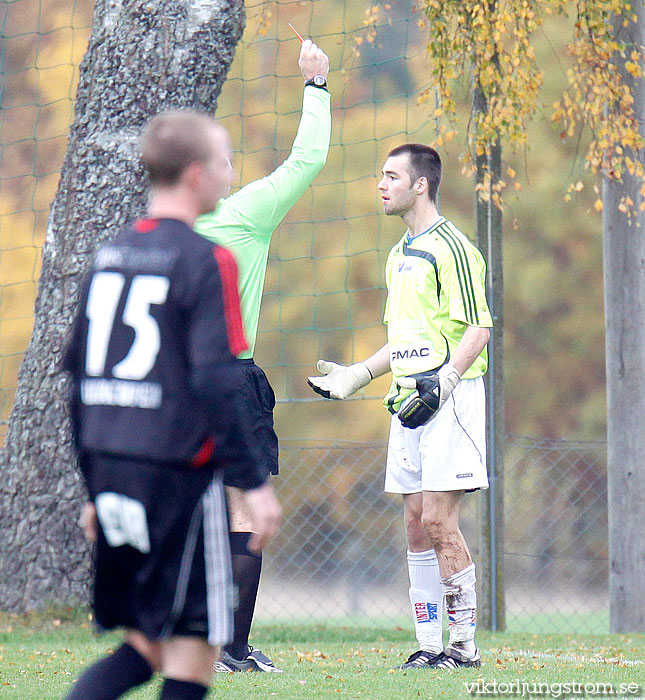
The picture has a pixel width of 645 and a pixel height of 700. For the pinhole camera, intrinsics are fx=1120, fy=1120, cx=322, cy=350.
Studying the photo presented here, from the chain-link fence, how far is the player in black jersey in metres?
5.53

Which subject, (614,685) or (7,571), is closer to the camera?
(614,685)

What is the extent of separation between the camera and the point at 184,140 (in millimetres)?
2426

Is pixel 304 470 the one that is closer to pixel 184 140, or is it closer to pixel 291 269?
pixel 291 269

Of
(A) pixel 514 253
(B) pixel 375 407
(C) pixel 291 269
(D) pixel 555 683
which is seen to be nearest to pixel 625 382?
(D) pixel 555 683

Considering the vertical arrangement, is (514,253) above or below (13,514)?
above

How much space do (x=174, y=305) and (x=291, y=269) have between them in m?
14.4

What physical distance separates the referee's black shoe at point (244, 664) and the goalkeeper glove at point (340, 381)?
1111 millimetres

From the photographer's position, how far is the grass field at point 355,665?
3816 mm

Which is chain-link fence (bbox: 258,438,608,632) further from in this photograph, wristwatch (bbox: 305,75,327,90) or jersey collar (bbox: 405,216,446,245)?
wristwatch (bbox: 305,75,327,90)

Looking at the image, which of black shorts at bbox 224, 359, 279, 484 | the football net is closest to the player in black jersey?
black shorts at bbox 224, 359, 279, 484

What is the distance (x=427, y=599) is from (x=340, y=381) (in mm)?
980

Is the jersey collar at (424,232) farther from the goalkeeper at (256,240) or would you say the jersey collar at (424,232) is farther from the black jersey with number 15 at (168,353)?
the black jersey with number 15 at (168,353)

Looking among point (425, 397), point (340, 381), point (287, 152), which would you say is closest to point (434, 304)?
point (425, 397)

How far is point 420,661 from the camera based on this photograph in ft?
14.8
